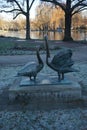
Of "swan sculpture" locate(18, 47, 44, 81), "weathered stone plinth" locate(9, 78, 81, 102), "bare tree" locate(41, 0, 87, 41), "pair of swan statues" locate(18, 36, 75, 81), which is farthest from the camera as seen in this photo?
"bare tree" locate(41, 0, 87, 41)

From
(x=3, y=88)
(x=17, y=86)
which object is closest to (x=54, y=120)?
(x=17, y=86)

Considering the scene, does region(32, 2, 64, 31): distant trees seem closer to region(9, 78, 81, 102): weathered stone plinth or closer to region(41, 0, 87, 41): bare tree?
region(41, 0, 87, 41): bare tree

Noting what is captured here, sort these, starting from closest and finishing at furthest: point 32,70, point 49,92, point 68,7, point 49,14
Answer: point 49,92
point 32,70
point 68,7
point 49,14

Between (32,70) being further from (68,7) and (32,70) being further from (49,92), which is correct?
(68,7)

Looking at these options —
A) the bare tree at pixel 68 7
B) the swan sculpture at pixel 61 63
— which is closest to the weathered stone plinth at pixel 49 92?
the swan sculpture at pixel 61 63

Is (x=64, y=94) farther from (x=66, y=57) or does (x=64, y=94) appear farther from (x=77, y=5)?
(x=77, y=5)

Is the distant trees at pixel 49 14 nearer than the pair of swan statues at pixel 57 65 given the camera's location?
No

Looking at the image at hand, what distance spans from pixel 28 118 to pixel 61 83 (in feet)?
5.74

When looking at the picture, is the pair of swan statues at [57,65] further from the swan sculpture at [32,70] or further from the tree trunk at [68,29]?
the tree trunk at [68,29]

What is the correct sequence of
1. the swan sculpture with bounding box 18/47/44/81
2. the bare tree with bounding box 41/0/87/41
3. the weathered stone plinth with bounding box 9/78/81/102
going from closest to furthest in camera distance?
the weathered stone plinth with bounding box 9/78/81/102, the swan sculpture with bounding box 18/47/44/81, the bare tree with bounding box 41/0/87/41

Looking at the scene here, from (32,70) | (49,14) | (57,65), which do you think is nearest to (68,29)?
(49,14)

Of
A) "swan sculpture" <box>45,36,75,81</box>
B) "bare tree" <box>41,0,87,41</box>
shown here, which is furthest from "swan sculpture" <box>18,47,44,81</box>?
"bare tree" <box>41,0,87,41</box>

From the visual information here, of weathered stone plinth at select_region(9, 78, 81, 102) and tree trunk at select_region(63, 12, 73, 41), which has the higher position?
tree trunk at select_region(63, 12, 73, 41)

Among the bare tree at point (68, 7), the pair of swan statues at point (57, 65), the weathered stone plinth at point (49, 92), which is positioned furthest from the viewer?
the bare tree at point (68, 7)
